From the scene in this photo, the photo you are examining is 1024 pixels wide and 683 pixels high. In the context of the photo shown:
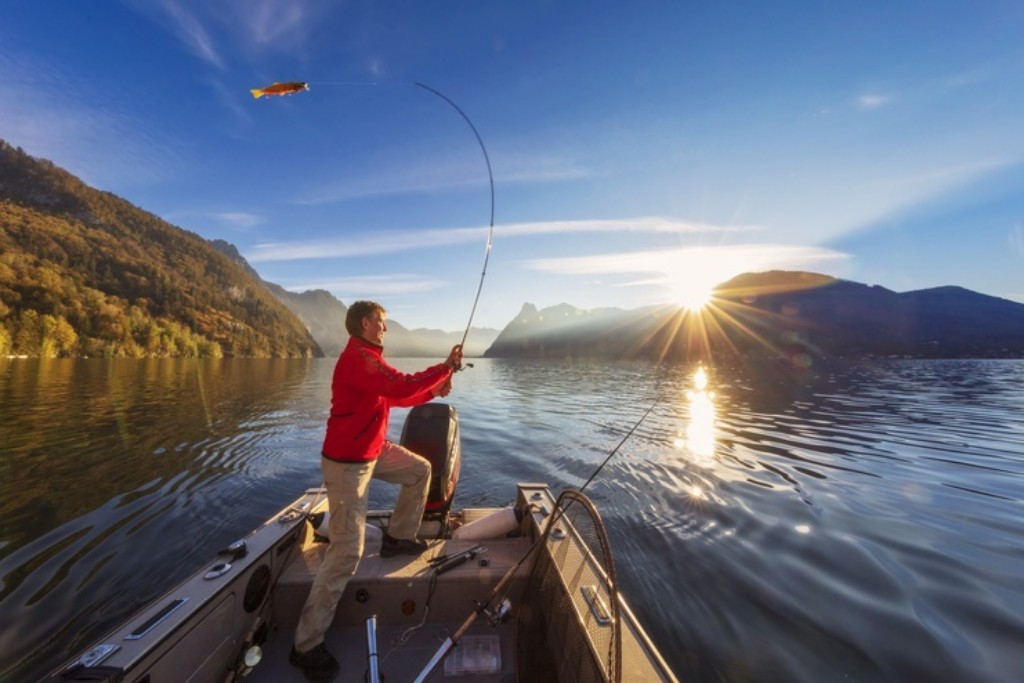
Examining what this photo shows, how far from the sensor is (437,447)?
6.19 meters

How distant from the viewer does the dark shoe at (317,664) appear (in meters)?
3.57

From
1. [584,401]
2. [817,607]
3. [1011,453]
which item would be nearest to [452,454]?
[817,607]

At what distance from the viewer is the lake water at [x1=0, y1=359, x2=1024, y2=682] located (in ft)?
15.3

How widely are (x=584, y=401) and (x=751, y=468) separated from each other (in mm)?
15649

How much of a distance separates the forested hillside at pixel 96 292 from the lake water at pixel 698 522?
232ft

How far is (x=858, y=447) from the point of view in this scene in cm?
1363

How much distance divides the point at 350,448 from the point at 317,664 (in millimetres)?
1764

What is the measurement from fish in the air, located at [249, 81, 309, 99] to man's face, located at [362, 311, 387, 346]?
354cm

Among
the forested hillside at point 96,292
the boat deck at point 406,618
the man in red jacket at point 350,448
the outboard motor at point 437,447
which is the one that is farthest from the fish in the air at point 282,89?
the forested hillside at point 96,292

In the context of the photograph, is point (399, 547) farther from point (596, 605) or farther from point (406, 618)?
point (596, 605)

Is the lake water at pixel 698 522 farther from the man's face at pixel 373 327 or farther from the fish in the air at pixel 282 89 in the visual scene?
the fish in the air at pixel 282 89

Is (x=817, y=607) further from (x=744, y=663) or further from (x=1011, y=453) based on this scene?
(x=1011, y=453)

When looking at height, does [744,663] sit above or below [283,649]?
below

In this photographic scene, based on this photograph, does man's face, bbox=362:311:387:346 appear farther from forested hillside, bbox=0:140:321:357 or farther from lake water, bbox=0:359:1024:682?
forested hillside, bbox=0:140:321:357
